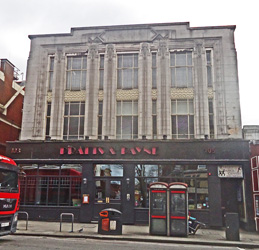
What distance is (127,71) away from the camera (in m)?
20.5

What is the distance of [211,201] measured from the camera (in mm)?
17500

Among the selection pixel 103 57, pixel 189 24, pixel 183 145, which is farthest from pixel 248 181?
pixel 103 57

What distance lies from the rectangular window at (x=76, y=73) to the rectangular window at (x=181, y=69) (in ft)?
20.0

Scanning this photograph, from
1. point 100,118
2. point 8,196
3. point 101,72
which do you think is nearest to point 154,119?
point 100,118

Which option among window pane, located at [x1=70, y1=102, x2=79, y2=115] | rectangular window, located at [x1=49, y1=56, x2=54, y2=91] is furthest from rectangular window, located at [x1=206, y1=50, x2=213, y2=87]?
rectangular window, located at [x1=49, y1=56, x2=54, y2=91]

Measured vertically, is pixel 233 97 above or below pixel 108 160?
above

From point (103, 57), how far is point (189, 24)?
628 centimetres

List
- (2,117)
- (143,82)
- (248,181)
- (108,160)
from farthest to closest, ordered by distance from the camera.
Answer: (2,117), (143,82), (108,160), (248,181)

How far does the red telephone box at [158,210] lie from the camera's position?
13.6 m

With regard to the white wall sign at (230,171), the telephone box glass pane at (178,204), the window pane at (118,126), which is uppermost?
the window pane at (118,126)

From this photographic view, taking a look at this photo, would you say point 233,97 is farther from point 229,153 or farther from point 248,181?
point 248,181

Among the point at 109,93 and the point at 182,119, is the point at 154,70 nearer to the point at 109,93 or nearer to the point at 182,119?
the point at 109,93

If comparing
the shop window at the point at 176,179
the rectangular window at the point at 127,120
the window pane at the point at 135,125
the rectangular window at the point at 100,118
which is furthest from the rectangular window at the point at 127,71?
the shop window at the point at 176,179

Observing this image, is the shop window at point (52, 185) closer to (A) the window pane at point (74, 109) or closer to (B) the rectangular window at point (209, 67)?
(A) the window pane at point (74, 109)
